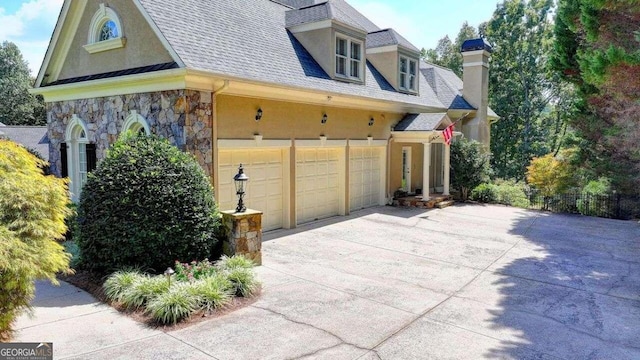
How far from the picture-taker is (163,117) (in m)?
9.29

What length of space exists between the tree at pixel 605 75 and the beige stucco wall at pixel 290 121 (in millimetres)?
6475

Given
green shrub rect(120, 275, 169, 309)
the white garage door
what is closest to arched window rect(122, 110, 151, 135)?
green shrub rect(120, 275, 169, 309)

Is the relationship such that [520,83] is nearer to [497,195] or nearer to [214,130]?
[497,195]

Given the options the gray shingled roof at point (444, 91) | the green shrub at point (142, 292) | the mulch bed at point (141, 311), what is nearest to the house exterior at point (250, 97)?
the mulch bed at point (141, 311)

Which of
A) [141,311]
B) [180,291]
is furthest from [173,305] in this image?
[141,311]

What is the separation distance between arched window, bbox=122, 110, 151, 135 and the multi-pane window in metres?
2.38

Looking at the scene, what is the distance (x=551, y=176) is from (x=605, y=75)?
34.7 feet

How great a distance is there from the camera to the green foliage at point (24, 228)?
452 centimetres

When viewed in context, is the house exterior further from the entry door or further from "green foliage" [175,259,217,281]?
"green foliage" [175,259,217,281]

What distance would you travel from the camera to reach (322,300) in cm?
664

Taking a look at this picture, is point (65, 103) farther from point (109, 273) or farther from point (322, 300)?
point (322, 300)

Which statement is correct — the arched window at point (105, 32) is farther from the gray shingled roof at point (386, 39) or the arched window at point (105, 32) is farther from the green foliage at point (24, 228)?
the gray shingled roof at point (386, 39)

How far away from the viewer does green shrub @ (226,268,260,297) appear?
22.1 feet

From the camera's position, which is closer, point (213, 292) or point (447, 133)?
point (213, 292)
